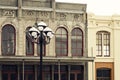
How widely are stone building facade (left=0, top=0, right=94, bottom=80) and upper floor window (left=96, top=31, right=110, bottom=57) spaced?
1.28 metres

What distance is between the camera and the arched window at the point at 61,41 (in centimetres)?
3516

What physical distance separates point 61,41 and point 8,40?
14.4 ft

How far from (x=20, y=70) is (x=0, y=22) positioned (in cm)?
406

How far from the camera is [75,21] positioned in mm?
35656

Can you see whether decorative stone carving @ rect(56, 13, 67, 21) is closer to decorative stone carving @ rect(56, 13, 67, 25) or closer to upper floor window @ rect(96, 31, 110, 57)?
decorative stone carving @ rect(56, 13, 67, 25)

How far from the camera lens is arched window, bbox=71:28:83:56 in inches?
Result: 1399

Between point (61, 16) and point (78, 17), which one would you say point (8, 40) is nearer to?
point (61, 16)

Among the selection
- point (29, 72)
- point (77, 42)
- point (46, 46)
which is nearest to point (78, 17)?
point (77, 42)

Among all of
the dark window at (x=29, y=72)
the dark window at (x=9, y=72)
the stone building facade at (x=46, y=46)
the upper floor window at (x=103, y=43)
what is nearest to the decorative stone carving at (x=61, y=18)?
the stone building facade at (x=46, y=46)

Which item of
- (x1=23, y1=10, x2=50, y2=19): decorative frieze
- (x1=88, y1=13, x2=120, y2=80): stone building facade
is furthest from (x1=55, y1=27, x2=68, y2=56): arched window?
(x1=88, y1=13, x2=120, y2=80): stone building facade

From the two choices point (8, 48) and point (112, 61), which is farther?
point (112, 61)

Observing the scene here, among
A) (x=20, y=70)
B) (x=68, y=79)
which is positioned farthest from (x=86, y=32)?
(x=20, y=70)

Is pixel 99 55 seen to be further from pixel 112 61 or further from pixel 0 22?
pixel 0 22

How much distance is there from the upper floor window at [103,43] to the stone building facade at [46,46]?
128cm
